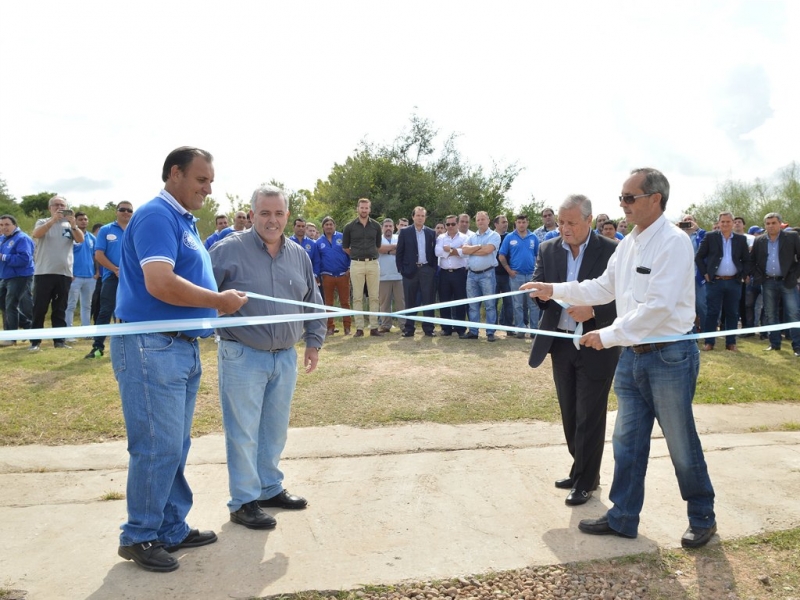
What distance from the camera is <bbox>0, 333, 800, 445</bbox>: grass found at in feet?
22.0

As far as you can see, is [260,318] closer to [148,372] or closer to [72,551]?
[148,372]

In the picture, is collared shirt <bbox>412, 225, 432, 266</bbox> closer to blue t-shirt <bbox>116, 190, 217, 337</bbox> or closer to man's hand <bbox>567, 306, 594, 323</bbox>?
man's hand <bbox>567, 306, 594, 323</bbox>

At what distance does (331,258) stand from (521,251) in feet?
12.0

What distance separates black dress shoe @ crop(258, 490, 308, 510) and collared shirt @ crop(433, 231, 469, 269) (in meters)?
8.04

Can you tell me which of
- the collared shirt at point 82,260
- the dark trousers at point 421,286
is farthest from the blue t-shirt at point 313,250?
the collared shirt at point 82,260

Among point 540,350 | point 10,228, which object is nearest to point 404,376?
point 540,350

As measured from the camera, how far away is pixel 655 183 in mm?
4035

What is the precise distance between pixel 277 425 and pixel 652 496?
278 cm

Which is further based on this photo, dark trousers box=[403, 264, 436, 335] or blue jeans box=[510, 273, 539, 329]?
dark trousers box=[403, 264, 436, 335]

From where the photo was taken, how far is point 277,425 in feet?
15.0

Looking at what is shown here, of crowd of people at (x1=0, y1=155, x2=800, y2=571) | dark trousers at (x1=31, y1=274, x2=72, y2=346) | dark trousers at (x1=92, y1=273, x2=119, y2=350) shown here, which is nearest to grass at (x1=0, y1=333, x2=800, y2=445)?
dark trousers at (x1=92, y1=273, x2=119, y2=350)

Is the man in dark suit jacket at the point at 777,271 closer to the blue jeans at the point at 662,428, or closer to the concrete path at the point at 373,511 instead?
the concrete path at the point at 373,511

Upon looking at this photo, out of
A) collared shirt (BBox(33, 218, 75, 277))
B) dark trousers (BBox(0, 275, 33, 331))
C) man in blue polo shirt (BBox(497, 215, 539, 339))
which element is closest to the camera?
collared shirt (BBox(33, 218, 75, 277))

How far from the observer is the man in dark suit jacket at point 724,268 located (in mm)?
11297
